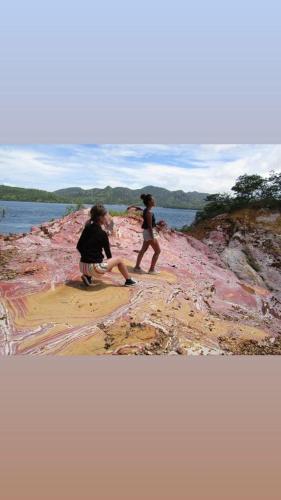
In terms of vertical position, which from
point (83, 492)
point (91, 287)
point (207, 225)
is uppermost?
point (207, 225)

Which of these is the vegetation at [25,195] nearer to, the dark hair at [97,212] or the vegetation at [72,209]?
the vegetation at [72,209]

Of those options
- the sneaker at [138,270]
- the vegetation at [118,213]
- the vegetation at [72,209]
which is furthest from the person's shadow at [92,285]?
the vegetation at [118,213]

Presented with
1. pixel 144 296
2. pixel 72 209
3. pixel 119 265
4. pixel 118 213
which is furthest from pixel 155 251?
pixel 72 209

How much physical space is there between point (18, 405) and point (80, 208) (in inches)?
129

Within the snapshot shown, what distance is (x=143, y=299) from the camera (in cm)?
455

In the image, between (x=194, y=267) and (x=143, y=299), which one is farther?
(x=194, y=267)

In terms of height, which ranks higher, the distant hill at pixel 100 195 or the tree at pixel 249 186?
the tree at pixel 249 186

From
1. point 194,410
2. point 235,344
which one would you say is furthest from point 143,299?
point 194,410

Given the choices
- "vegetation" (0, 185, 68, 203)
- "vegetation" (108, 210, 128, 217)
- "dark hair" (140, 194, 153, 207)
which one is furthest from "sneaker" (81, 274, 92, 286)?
"vegetation" (108, 210, 128, 217)

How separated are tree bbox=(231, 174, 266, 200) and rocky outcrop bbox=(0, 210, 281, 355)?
0.50 m

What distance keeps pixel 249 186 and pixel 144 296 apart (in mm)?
2251

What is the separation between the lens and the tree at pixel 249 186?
5.60 metres

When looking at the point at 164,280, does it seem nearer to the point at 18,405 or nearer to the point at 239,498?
the point at 18,405

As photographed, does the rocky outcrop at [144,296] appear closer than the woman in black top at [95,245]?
Yes
